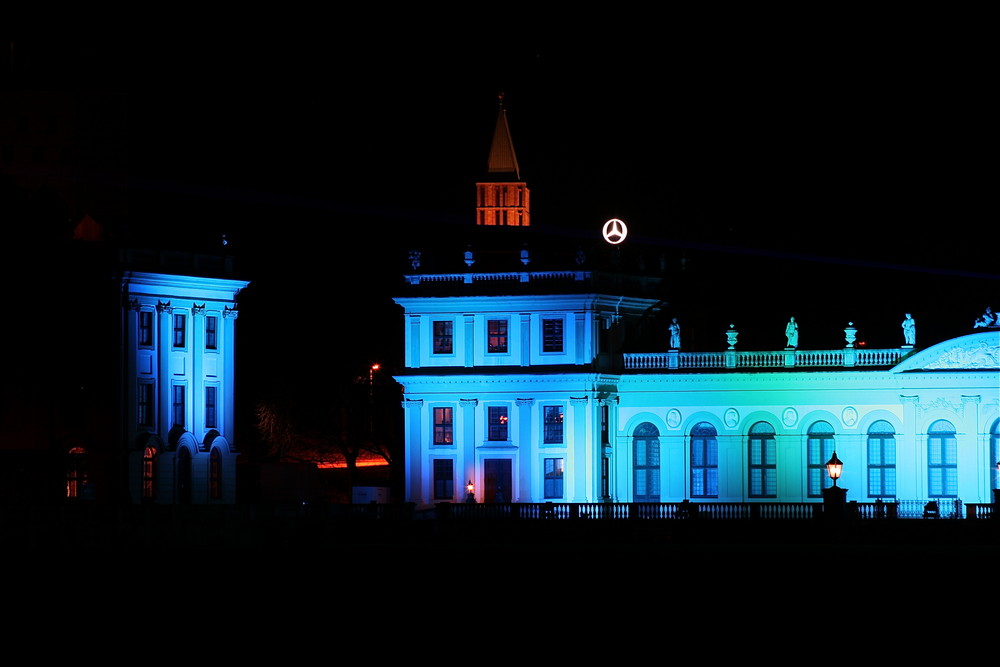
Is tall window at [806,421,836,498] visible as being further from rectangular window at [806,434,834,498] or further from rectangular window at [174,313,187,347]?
rectangular window at [174,313,187,347]

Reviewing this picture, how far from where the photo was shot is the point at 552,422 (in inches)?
3346

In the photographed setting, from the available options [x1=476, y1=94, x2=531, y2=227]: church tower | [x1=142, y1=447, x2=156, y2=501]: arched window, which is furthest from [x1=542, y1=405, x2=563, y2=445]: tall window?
[x1=476, y1=94, x2=531, y2=227]: church tower

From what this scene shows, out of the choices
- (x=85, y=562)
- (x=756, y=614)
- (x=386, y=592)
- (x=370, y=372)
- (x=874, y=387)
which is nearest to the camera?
(x=756, y=614)

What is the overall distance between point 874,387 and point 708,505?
33.1 ft

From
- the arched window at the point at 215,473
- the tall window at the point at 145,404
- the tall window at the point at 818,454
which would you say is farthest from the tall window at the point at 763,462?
the tall window at the point at 145,404

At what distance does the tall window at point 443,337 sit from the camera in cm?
8581

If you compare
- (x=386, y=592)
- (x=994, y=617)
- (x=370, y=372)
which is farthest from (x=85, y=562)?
(x=370, y=372)

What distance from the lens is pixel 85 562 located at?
2522 inches

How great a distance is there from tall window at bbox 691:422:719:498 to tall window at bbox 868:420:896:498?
5703 millimetres

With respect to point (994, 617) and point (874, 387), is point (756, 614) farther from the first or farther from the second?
point (874, 387)

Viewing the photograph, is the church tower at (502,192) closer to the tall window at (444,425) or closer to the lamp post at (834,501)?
the tall window at (444,425)

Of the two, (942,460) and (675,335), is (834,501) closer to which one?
(942,460)

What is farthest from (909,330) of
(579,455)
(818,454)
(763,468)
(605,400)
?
(579,455)

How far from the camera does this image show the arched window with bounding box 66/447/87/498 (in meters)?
83.7
